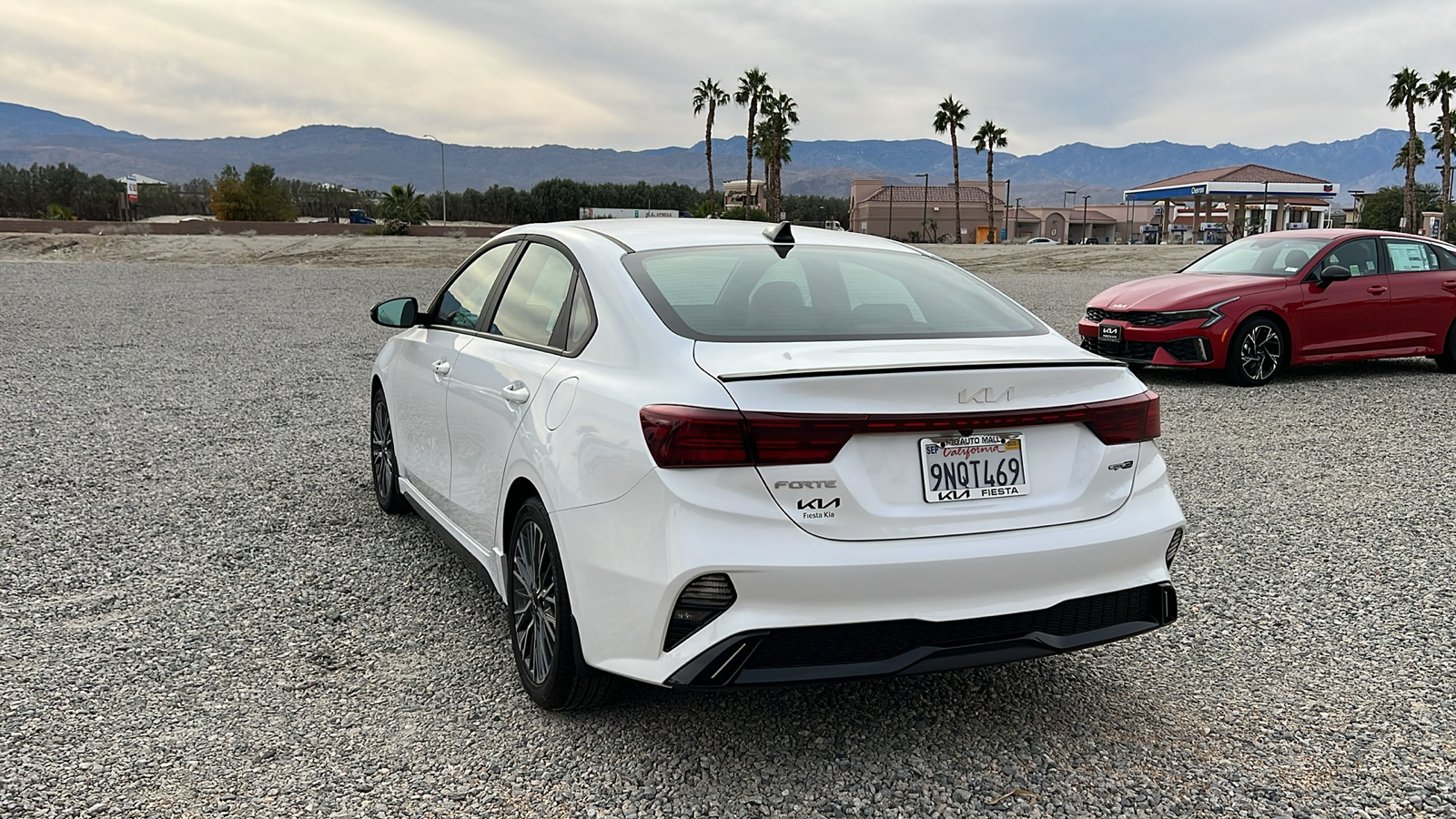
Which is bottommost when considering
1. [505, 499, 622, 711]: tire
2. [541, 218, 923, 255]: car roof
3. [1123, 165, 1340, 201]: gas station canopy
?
[505, 499, 622, 711]: tire

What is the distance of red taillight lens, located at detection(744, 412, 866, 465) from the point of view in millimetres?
2721

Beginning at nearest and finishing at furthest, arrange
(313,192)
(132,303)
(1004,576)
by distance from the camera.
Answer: (1004,576) < (132,303) < (313,192)

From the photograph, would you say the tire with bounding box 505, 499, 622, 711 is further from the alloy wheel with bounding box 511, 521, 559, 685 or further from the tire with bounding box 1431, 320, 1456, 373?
the tire with bounding box 1431, 320, 1456, 373

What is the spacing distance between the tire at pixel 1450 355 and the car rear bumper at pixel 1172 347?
311 centimetres

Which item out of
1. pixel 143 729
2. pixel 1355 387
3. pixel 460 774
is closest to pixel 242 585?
pixel 143 729

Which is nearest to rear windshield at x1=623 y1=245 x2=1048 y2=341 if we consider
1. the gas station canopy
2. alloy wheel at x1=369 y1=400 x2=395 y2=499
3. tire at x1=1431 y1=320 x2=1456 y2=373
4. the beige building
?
alloy wheel at x1=369 y1=400 x2=395 y2=499

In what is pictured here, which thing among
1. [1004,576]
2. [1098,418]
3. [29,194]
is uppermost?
[29,194]

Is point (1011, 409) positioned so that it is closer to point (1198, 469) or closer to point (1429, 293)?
point (1198, 469)

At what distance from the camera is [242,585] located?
15.3ft

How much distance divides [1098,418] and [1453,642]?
213 cm

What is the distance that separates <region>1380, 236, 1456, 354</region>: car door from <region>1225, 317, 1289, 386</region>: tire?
1.52 metres

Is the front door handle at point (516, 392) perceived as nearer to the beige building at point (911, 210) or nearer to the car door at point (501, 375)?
the car door at point (501, 375)

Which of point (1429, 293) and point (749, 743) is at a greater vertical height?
point (1429, 293)

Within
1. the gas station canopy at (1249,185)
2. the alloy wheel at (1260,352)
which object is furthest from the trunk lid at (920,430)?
the gas station canopy at (1249,185)
